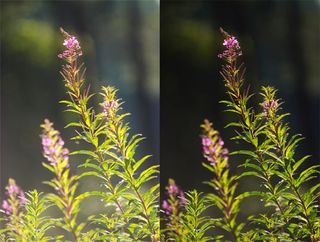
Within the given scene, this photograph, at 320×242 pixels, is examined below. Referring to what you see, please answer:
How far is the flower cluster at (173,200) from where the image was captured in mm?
2227

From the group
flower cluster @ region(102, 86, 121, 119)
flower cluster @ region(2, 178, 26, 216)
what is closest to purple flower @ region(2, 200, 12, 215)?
flower cluster @ region(2, 178, 26, 216)

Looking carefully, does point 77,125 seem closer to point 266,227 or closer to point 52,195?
point 52,195

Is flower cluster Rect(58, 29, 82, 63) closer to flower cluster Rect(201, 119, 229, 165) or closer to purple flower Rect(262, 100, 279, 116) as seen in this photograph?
flower cluster Rect(201, 119, 229, 165)

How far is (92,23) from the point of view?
2.27 metres

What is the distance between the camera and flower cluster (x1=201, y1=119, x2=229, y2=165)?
2225 millimetres

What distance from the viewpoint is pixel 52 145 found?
88.9 inches

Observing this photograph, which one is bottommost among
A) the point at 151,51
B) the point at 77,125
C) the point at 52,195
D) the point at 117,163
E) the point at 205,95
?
the point at 52,195

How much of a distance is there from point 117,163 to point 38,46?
668mm

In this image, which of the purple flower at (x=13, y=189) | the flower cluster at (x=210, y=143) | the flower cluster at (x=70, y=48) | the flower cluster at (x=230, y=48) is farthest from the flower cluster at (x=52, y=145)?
the flower cluster at (x=230, y=48)

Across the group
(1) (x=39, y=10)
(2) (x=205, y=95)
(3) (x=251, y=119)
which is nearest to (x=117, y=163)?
(2) (x=205, y=95)

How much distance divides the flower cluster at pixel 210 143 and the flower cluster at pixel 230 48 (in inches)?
Answer: 12.5

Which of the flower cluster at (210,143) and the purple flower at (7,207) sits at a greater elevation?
the flower cluster at (210,143)

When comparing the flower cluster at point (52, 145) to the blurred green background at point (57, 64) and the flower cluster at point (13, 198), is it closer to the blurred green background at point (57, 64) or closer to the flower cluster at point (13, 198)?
the blurred green background at point (57, 64)

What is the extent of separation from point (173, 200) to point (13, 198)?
758 mm
